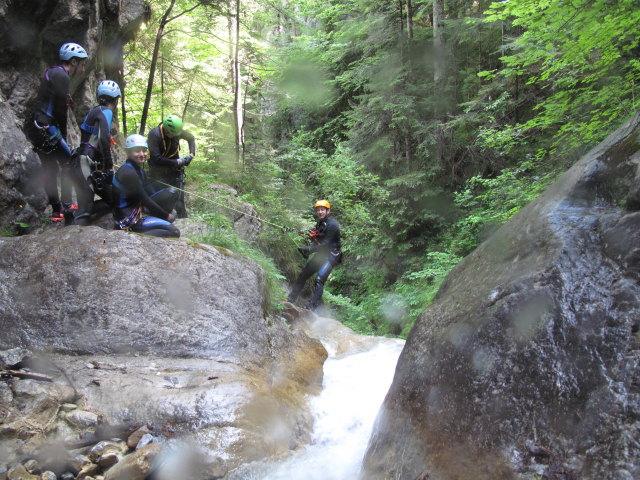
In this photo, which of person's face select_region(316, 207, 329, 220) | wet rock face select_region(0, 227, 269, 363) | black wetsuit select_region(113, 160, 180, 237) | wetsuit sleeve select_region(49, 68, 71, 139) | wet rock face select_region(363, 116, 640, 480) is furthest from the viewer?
person's face select_region(316, 207, 329, 220)

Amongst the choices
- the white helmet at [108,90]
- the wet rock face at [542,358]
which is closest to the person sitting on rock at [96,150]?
the white helmet at [108,90]

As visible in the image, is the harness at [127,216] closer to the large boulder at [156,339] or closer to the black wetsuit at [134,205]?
the black wetsuit at [134,205]

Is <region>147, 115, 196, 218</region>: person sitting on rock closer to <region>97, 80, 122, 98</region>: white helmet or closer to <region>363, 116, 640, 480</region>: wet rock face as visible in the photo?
<region>97, 80, 122, 98</region>: white helmet

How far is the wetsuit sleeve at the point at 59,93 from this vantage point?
19.5 ft

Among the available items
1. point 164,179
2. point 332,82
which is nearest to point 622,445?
point 164,179

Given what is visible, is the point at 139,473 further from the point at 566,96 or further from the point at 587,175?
the point at 566,96

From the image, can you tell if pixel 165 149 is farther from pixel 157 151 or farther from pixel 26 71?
pixel 26 71

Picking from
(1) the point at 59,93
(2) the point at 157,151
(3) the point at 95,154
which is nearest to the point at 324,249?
(2) the point at 157,151

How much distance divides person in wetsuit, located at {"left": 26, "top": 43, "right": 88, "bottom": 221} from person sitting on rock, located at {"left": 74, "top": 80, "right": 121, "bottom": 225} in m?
0.20

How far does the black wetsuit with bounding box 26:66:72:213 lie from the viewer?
19.7 feet

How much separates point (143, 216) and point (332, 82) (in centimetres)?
1460

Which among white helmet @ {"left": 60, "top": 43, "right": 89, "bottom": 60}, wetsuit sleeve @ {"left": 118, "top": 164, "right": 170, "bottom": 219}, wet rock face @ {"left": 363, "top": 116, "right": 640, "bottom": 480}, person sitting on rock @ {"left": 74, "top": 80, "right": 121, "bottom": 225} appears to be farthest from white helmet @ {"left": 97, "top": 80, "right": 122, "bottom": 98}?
wet rock face @ {"left": 363, "top": 116, "right": 640, "bottom": 480}

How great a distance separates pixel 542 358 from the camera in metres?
3.16

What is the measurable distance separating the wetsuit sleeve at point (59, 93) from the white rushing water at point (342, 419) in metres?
5.24
